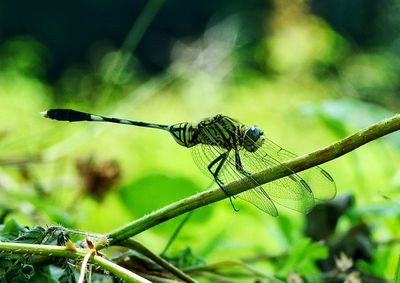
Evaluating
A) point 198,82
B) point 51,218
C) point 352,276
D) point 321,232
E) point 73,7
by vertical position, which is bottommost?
point 352,276

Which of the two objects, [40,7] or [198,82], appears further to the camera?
[40,7]

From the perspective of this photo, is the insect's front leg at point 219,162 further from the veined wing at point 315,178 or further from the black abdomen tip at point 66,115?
the black abdomen tip at point 66,115

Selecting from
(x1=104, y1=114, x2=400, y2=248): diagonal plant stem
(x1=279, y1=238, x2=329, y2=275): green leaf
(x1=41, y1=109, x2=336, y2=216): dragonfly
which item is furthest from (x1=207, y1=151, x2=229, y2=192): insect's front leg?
(x1=104, y1=114, x2=400, y2=248): diagonal plant stem

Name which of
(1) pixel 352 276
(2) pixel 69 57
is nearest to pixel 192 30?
(2) pixel 69 57

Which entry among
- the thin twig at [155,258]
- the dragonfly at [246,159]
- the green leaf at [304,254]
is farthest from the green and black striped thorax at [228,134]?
the thin twig at [155,258]

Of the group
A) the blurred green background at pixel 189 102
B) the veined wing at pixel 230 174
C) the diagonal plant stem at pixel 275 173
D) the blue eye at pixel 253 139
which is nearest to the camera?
the diagonal plant stem at pixel 275 173

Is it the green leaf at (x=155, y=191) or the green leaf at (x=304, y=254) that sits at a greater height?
the green leaf at (x=155, y=191)

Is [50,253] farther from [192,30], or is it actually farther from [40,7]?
[40,7]
